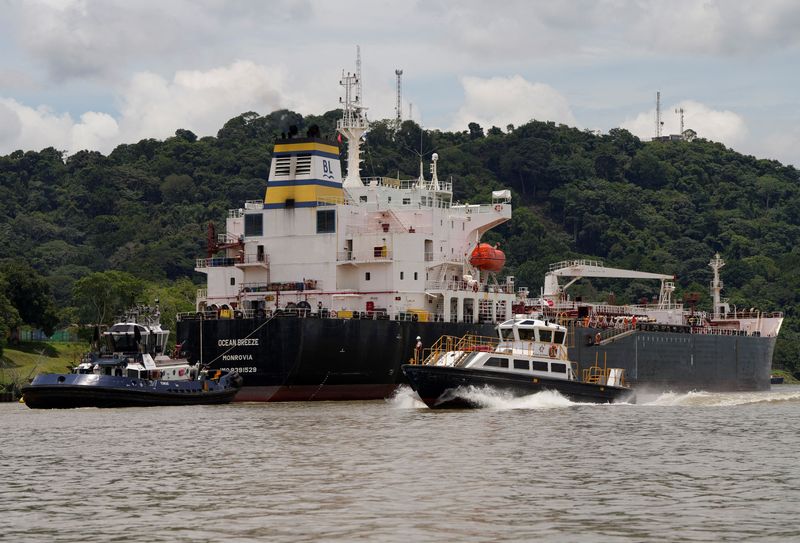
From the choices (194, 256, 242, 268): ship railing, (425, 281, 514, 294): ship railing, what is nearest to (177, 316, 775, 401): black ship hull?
(425, 281, 514, 294): ship railing

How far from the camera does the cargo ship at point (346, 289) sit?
68188 millimetres

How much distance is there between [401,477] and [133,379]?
28.7m

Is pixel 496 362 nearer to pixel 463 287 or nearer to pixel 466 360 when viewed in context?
pixel 466 360

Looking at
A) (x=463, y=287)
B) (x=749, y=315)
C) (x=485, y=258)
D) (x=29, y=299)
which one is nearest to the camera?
(x=463, y=287)

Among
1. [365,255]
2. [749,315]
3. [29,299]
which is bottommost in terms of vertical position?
[749,315]

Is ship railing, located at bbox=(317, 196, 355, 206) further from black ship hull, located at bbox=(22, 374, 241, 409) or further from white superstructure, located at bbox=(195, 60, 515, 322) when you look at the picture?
black ship hull, located at bbox=(22, 374, 241, 409)

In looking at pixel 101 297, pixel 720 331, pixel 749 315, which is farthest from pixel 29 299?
pixel 749 315

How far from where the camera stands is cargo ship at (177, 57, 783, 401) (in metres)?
68.2

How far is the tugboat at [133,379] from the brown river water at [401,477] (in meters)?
3.82

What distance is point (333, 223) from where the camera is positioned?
73.8 m

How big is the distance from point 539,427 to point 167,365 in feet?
71.0

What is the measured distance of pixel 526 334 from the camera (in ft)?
201

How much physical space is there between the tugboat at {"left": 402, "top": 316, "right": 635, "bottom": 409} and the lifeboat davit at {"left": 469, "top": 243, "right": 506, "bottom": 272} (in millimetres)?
15803

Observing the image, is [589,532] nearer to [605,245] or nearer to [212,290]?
[212,290]
